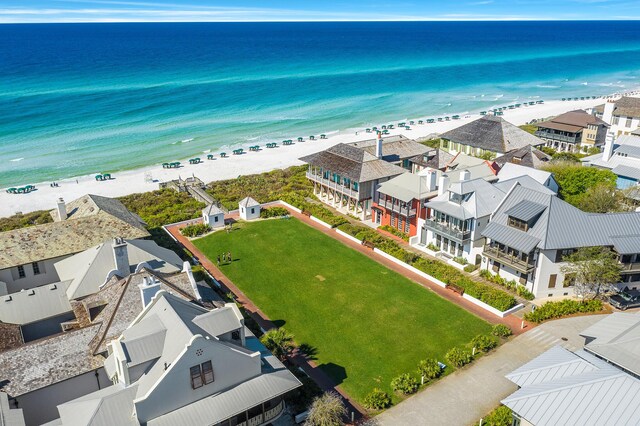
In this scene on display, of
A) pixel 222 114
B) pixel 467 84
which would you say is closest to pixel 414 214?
pixel 222 114

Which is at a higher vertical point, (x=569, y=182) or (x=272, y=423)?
(x=569, y=182)

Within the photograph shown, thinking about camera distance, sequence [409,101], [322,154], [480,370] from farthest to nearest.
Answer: [409,101] < [322,154] < [480,370]

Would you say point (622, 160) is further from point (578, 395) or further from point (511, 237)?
point (578, 395)

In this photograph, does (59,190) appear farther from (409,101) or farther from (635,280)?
(409,101)

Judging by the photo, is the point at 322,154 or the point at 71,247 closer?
the point at 71,247

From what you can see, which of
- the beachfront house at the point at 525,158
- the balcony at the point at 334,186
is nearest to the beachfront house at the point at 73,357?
the balcony at the point at 334,186

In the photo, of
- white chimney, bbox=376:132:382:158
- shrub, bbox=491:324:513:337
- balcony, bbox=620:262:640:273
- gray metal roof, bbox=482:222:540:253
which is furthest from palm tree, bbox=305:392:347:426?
white chimney, bbox=376:132:382:158

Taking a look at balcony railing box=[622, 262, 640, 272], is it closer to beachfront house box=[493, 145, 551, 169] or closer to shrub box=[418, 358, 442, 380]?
shrub box=[418, 358, 442, 380]
